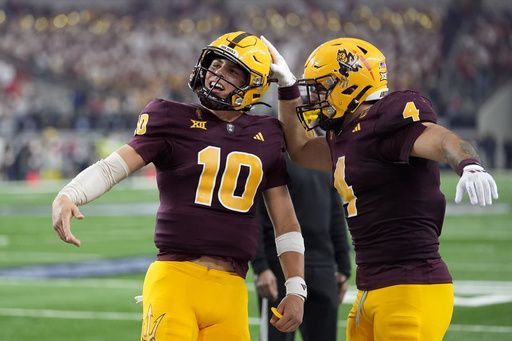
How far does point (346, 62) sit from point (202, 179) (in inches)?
32.9

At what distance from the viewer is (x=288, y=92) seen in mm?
4156

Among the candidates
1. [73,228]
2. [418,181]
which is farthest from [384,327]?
[73,228]

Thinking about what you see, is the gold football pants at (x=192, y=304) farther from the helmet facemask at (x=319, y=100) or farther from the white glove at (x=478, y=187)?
the white glove at (x=478, y=187)

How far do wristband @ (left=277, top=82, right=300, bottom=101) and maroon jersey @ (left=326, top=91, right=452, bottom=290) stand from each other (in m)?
0.55

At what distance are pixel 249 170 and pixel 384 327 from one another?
0.86 meters

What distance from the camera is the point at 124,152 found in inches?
144

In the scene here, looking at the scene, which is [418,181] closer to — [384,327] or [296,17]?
[384,327]

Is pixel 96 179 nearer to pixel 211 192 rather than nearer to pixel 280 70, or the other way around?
pixel 211 192

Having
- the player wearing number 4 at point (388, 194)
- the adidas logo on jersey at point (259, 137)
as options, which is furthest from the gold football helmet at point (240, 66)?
the player wearing number 4 at point (388, 194)

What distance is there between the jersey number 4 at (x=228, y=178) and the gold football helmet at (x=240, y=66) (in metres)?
0.23

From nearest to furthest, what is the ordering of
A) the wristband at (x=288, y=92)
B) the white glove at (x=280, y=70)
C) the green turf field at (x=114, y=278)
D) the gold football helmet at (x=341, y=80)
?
the gold football helmet at (x=341, y=80) < the white glove at (x=280, y=70) < the wristband at (x=288, y=92) < the green turf field at (x=114, y=278)

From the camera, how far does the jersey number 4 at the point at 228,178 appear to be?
3.68 metres

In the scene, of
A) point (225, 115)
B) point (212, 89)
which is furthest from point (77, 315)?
point (212, 89)

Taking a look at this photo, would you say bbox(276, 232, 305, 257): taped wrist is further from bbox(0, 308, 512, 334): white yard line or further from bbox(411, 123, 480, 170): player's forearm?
bbox(0, 308, 512, 334): white yard line
